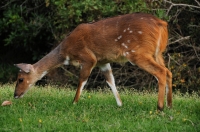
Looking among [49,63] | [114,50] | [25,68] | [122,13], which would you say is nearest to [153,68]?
[114,50]

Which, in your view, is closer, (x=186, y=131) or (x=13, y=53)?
(x=186, y=131)

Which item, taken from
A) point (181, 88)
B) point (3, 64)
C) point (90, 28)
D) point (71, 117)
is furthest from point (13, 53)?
point (71, 117)

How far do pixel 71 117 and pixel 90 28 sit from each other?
194 cm

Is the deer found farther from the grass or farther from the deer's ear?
the grass

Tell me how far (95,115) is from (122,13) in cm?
576

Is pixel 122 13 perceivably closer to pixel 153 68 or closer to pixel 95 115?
pixel 153 68

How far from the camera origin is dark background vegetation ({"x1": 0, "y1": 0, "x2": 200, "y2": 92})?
12.7 m

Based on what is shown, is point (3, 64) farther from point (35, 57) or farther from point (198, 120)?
point (198, 120)

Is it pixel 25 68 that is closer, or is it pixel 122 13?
pixel 25 68

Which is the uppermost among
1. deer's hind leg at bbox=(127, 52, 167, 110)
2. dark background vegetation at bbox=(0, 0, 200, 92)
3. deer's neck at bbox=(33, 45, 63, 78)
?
deer's hind leg at bbox=(127, 52, 167, 110)

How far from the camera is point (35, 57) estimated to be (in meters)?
16.1

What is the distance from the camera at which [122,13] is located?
12711mm

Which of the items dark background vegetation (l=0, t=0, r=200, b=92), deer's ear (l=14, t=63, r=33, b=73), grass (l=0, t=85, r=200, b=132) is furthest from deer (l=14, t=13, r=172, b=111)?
dark background vegetation (l=0, t=0, r=200, b=92)

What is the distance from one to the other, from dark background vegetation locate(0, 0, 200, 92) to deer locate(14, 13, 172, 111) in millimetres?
3992
